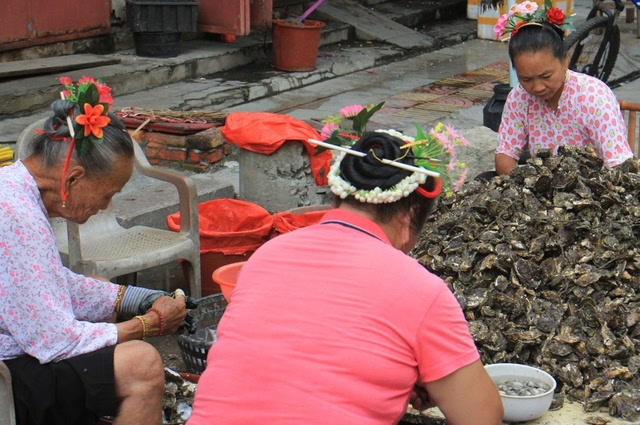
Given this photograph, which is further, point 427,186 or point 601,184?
point 601,184

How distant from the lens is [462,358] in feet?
7.19

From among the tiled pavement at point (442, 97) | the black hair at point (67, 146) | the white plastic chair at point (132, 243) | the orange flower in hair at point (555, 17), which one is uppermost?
the orange flower in hair at point (555, 17)

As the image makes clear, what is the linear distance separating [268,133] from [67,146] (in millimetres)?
2437

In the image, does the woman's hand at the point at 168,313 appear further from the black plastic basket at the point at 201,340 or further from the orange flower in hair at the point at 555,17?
the orange flower in hair at the point at 555,17

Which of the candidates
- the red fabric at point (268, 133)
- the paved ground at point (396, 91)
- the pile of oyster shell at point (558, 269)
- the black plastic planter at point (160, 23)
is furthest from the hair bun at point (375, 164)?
the black plastic planter at point (160, 23)

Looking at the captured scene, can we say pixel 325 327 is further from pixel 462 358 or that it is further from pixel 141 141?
pixel 141 141

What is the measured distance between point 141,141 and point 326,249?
418cm

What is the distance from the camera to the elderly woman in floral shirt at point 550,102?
4.32 m

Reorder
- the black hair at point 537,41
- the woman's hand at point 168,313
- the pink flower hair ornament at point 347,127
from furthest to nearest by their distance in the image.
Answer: the black hair at point 537,41, the woman's hand at point 168,313, the pink flower hair ornament at point 347,127

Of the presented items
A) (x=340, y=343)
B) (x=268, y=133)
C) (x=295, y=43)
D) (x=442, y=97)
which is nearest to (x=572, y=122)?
(x=268, y=133)

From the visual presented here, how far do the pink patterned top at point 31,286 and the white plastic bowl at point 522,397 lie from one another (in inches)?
50.5

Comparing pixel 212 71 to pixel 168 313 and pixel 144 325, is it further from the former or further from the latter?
pixel 144 325

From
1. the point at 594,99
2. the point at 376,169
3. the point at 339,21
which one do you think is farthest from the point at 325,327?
the point at 339,21

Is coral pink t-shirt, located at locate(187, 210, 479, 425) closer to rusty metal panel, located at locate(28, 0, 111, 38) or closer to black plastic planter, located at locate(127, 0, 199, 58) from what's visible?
rusty metal panel, located at locate(28, 0, 111, 38)
